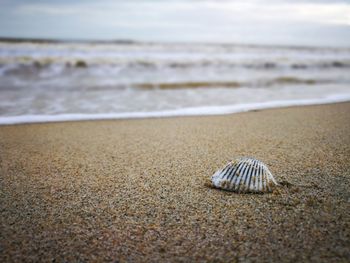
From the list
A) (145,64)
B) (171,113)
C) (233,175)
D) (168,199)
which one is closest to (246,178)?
(233,175)

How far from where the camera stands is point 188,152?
3.59 m

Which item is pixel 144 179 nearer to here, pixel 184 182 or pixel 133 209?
pixel 184 182

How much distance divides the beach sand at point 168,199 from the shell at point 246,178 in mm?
63

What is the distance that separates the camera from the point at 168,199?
7.95 feet

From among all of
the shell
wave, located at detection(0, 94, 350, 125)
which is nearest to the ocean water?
wave, located at detection(0, 94, 350, 125)

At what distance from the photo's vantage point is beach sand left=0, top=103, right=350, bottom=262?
180 centimetres

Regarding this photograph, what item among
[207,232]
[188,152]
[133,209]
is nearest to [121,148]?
[188,152]

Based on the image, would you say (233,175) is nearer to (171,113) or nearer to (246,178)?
(246,178)

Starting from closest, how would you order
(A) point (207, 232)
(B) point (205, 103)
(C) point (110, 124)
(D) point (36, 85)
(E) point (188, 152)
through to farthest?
(A) point (207, 232) < (E) point (188, 152) < (C) point (110, 124) < (B) point (205, 103) < (D) point (36, 85)

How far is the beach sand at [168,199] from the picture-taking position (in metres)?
1.80

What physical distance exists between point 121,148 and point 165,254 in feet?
7.10

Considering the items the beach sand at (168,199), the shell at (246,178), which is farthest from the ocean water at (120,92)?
the shell at (246,178)

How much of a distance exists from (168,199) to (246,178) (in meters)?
0.62

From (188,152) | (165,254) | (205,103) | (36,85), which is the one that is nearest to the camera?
(165,254)
